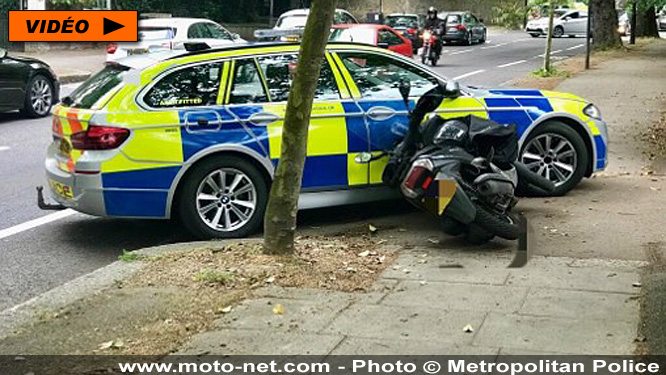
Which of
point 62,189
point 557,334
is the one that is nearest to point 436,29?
point 62,189

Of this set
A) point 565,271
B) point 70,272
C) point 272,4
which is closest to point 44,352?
point 70,272

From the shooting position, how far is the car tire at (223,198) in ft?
27.0

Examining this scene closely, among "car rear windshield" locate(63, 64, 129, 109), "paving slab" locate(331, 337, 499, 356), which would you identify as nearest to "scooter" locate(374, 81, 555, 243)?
"paving slab" locate(331, 337, 499, 356)

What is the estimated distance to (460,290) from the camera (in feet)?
20.8

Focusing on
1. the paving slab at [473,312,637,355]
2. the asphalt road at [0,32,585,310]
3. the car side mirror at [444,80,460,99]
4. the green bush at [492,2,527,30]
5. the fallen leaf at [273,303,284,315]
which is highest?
the green bush at [492,2,527,30]

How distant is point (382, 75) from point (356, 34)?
1775 centimetres

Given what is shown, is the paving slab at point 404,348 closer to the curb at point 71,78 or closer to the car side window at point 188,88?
the car side window at point 188,88

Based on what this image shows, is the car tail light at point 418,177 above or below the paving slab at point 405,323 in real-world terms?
above

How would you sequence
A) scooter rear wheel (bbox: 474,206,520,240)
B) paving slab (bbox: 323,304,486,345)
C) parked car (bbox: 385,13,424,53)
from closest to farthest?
paving slab (bbox: 323,304,486,345), scooter rear wheel (bbox: 474,206,520,240), parked car (bbox: 385,13,424,53)

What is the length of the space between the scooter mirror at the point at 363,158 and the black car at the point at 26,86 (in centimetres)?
948

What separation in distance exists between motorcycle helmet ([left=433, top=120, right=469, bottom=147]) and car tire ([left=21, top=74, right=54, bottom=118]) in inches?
420

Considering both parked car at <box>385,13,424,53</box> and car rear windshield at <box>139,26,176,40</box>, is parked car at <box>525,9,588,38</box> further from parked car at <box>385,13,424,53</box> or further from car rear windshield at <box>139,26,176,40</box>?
car rear windshield at <box>139,26,176,40</box>

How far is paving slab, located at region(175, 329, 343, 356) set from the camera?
5215mm

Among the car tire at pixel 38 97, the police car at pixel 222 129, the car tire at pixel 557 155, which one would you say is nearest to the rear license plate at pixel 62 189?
the police car at pixel 222 129
